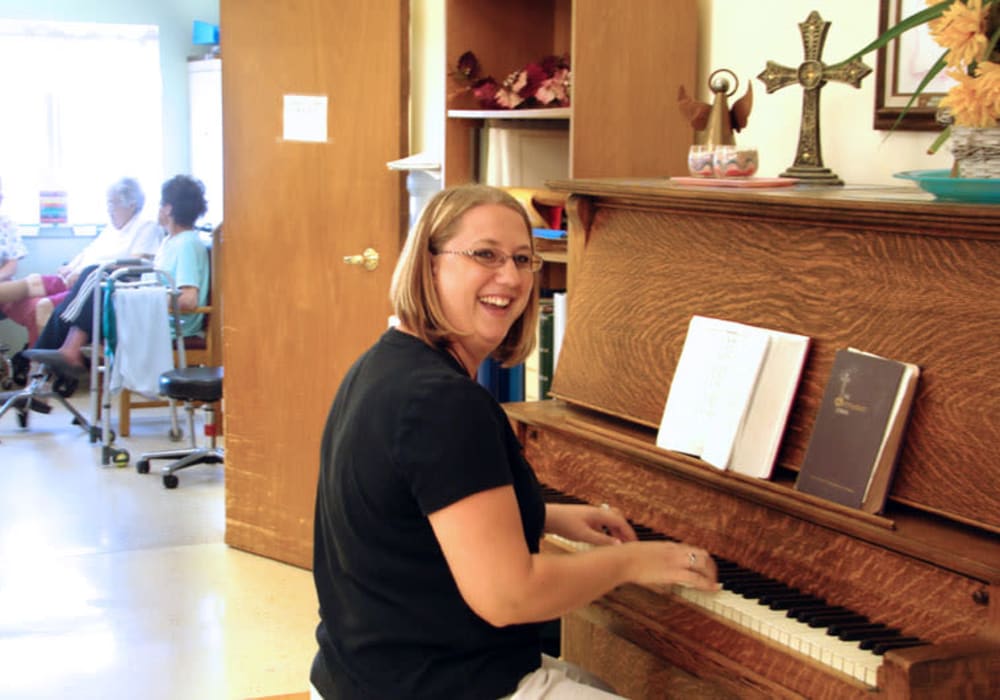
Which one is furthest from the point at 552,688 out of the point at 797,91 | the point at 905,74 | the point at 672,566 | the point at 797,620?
the point at 797,91

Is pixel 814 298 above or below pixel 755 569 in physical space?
above

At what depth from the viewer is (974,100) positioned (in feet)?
5.49

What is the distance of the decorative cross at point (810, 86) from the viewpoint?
245cm

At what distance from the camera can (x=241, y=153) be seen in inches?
168

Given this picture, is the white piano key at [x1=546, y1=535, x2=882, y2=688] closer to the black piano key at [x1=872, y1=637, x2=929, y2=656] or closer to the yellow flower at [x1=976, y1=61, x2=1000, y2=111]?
the black piano key at [x1=872, y1=637, x2=929, y2=656]

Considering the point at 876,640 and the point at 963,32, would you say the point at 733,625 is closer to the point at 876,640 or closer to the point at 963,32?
the point at 876,640

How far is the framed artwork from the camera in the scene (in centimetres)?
240

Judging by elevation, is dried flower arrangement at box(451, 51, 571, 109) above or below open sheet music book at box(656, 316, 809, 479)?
above

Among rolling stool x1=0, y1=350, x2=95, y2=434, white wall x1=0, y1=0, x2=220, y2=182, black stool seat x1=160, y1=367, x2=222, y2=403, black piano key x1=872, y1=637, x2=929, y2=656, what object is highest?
white wall x1=0, y1=0, x2=220, y2=182

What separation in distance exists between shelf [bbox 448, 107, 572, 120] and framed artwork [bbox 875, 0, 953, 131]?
755 mm

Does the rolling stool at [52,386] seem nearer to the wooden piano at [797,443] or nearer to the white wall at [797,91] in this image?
the white wall at [797,91]

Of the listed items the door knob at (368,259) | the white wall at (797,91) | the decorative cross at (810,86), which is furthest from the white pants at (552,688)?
the door knob at (368,259)

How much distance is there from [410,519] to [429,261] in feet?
1.28

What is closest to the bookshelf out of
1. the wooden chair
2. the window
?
the wooden chair
